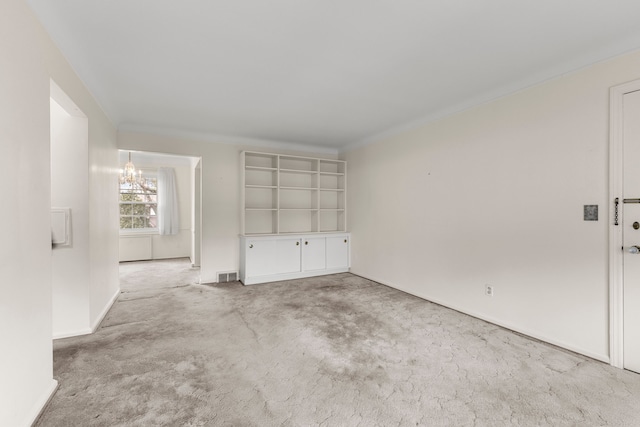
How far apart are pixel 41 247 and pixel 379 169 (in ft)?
13.3

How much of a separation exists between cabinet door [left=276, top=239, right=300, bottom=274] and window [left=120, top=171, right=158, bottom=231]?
14.3 ft

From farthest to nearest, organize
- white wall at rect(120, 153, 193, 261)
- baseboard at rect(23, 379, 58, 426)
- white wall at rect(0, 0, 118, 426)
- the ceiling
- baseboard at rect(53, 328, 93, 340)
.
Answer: white wall at rect(120, 153, 193, 261)
baseboard at rect(53, 328, 93, 340)
the ceiling
baseboard at rect(23, 379, 58, 426)
white wall at rect(0, 0, 118, 426)

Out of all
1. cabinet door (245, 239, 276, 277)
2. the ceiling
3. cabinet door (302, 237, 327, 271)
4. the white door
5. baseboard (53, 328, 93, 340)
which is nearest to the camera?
the ceiling

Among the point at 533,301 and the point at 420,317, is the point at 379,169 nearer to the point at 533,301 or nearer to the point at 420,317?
the point at 420,317

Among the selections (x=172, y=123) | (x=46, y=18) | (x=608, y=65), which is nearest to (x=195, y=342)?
(x=46, y=18)

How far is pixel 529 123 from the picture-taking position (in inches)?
104

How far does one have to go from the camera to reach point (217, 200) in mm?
4656

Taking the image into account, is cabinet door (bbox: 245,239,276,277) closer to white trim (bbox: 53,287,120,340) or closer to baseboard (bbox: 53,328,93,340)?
white trim (bbox: 53,287,120,340)

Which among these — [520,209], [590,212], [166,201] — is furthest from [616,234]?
[166,201]

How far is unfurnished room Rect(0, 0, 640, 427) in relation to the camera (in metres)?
1.64

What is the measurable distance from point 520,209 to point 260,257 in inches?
139

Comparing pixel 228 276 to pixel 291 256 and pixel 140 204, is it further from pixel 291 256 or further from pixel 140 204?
pixel 140 204

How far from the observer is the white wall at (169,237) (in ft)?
22.1

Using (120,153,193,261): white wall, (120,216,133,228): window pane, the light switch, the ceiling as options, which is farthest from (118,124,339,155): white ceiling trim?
the light switch
